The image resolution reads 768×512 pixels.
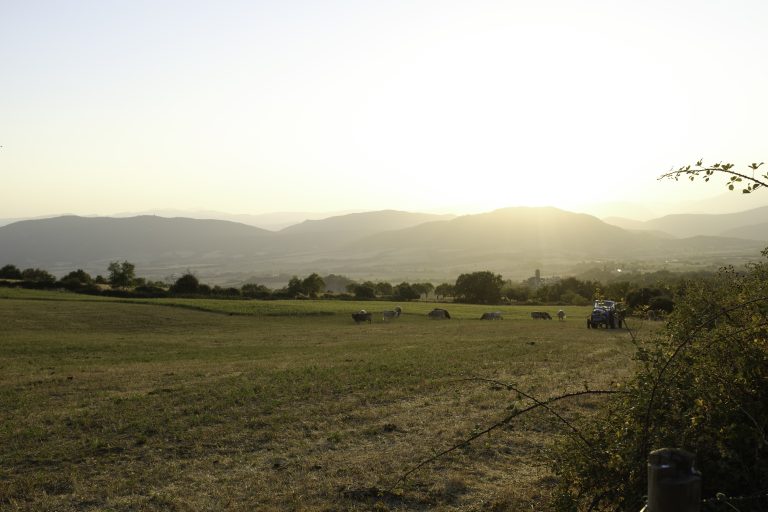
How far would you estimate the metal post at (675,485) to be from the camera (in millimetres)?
3512

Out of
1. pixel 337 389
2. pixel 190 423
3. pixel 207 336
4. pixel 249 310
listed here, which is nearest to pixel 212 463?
pixel 190 423

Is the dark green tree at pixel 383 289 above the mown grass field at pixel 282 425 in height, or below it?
above

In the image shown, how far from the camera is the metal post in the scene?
351 cm

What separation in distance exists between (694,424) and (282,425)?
10.6m

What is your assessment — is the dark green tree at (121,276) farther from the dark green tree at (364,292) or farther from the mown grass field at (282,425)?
the mown grass field at (282,425)

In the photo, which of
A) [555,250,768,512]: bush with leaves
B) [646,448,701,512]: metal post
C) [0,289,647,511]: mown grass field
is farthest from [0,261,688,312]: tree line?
[646,448,701,512]: metal post

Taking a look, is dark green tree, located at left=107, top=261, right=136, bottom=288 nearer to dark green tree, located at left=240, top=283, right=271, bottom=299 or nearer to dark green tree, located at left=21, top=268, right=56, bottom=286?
dark green tree, located at left=21, top=268, right=56, bottom=286

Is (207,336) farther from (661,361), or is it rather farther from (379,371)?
(661,361)

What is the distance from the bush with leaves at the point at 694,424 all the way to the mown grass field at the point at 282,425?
90 centimetres

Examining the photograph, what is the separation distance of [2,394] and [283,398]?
9.38 meters

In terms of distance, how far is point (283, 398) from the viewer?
17.2 metres

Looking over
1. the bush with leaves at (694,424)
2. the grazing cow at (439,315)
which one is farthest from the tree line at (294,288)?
the bush with leaves at (694,424)

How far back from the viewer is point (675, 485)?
11.5 ft

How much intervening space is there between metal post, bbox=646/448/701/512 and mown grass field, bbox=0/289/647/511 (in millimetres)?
3830
